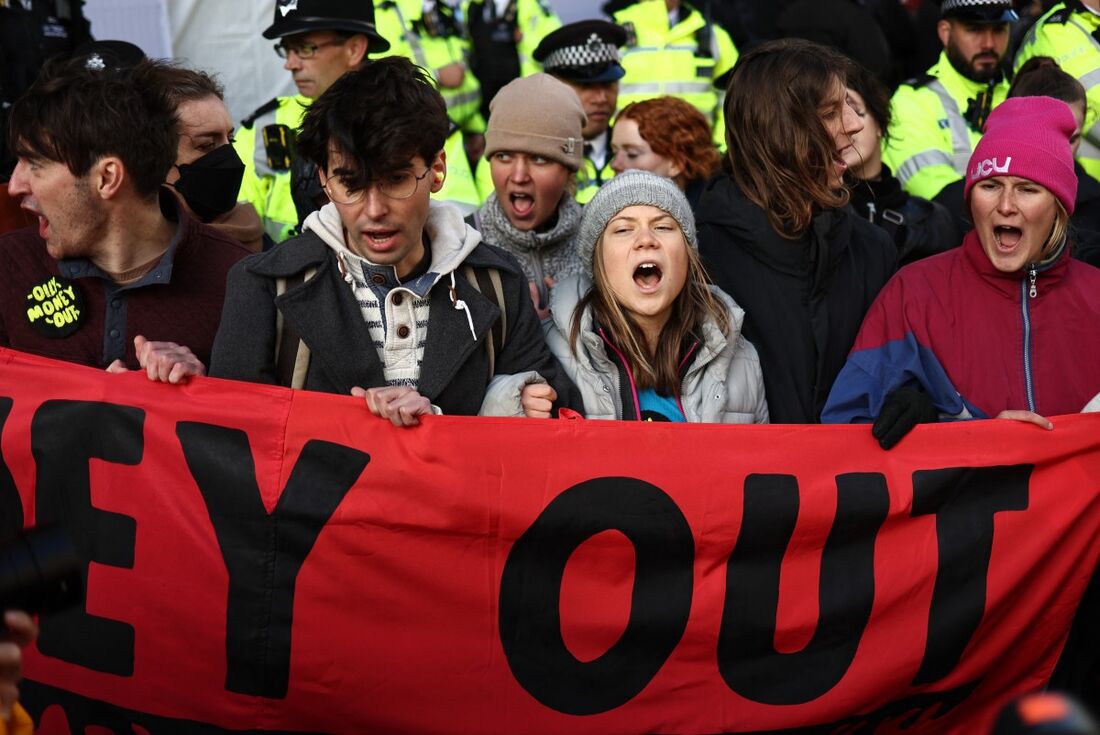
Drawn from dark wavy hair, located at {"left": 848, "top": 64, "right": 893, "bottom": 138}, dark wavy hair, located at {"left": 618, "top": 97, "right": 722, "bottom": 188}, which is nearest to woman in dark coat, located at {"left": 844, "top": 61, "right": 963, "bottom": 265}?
dark wavy hair, located at {"left": 848, "top": 64, "right": 893, "bottom": 138}

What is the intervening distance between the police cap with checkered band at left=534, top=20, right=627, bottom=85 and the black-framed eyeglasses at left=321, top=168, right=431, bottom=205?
402cm

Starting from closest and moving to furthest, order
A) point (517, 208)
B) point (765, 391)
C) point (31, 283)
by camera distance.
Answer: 1. point (31, 283)
2. point (765, 391)
3. point (517, 208)

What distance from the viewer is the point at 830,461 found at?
4070mm

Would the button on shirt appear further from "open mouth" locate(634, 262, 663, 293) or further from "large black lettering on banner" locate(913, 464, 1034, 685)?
"large black lettering on banner" locate(913, 464, 1034, 685)

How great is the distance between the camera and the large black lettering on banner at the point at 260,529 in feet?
12.6

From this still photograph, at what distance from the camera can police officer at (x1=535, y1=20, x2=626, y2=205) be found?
308 inches

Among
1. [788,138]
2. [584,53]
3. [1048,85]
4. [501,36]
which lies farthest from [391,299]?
[501,36]

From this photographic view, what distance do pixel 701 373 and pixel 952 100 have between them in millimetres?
4007

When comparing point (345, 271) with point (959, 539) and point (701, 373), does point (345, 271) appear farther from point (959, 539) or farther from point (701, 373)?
point (959, 539)

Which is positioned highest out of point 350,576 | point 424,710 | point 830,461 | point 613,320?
point 613,320

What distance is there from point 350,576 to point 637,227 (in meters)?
1.38

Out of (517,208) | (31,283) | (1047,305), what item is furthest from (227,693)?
(1047,305)

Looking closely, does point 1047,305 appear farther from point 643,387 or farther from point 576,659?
point 576,659

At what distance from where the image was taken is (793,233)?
461cm
